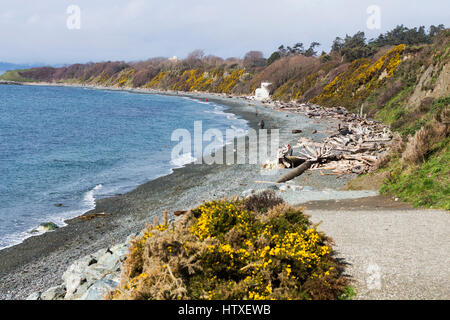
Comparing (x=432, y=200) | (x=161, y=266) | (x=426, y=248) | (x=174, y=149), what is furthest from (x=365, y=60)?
(x=161, y=266)

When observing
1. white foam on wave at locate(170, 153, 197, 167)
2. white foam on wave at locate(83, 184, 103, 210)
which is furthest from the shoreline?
white foam on wave at locate(170, 153, 197, 167)

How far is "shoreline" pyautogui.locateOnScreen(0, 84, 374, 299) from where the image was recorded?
37.7 ft

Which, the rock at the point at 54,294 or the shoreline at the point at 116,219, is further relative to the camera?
the shoreline at the point at 116,219

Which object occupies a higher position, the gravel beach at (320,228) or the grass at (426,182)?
the grass at (426,182)

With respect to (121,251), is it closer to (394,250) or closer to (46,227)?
(394,250)

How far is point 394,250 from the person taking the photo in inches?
311

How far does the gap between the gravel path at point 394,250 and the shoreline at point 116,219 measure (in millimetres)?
6581

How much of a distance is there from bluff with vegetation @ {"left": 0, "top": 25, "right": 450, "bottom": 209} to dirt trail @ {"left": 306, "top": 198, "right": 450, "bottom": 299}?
5.58ft

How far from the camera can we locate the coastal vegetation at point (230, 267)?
5.42 metres


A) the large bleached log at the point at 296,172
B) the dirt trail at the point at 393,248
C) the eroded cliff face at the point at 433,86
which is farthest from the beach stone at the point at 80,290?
the eroded cliff face at the point at 433,86

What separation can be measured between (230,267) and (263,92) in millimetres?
88726

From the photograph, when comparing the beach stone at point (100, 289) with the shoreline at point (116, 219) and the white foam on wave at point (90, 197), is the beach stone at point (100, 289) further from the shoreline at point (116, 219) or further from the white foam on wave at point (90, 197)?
the white foam on wave at point (90, 197)

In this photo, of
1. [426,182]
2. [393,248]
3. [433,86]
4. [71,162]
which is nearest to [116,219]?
[393,248]
